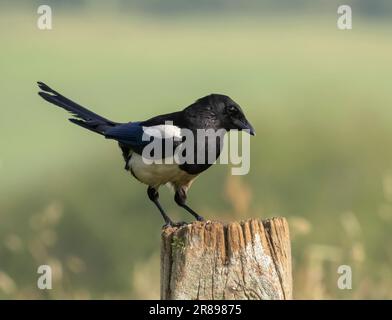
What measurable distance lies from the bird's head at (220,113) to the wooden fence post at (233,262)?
5.40 feet

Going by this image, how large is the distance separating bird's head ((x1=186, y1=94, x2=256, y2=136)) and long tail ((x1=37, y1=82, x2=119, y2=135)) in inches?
38.5

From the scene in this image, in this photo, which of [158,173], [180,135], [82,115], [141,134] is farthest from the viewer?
[82,115]

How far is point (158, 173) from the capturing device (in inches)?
261

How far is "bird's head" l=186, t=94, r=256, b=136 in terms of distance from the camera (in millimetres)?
6496

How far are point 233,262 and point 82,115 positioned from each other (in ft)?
9.73

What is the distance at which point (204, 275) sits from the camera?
4.82 meters

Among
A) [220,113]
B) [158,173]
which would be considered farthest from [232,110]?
[158,173]

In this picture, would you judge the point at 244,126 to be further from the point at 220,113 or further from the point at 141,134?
the point at 141,134

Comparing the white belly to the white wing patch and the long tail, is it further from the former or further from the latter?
the long tail

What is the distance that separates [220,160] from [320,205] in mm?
2695
